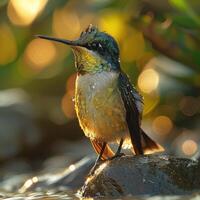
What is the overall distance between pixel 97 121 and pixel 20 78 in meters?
4.60

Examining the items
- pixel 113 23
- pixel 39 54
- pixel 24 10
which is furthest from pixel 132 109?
pixel 39 54

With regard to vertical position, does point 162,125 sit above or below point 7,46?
below

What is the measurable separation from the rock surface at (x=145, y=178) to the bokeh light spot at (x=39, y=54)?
15.5ft

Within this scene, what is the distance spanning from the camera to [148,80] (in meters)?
9.08

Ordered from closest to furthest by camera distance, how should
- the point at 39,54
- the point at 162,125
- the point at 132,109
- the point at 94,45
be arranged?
the point at 94,45, the point at 132,109, the point at 162,125, the point at 39,54

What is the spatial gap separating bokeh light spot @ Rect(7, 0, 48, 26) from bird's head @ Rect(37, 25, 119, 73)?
3.90 m

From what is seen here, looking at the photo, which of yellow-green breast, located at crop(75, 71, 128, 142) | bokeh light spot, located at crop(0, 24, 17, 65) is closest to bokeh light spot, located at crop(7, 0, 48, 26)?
bokeh light spot, located at crop(0, 24, 17, 65)

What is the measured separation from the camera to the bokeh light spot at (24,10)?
31.4 feet

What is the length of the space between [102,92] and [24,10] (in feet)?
14.1

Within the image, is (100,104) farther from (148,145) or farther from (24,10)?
(24,10)

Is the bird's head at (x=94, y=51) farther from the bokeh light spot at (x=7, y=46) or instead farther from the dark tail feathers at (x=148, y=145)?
the bokeh light spot at (x=7, y=46)

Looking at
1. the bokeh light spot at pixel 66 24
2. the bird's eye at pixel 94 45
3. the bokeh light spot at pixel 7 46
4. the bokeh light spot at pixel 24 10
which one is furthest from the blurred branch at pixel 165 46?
the bokeh light spot at pixel 7 46

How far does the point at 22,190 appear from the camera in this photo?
6762mm

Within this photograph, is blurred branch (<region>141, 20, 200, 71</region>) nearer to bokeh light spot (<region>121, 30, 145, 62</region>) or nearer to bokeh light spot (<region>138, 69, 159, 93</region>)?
bokeh light spot (<region>138, 69, 159, 93</region>)
